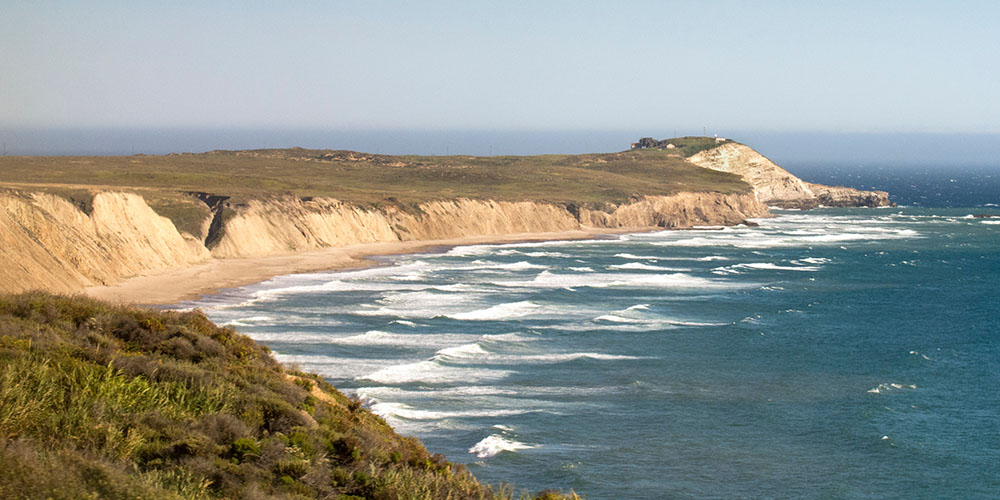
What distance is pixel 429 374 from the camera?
39.9m

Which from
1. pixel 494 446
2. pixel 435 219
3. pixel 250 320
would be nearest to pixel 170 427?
pixel 494 446

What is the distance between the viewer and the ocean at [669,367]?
96.4 ft

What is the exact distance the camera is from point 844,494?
27281mm

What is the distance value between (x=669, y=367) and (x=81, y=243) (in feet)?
131

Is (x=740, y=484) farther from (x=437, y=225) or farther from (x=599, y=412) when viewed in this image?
(x=437, y=225)

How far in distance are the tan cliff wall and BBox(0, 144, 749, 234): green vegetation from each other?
9.21ft

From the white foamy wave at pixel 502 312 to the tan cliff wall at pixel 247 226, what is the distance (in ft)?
74.2

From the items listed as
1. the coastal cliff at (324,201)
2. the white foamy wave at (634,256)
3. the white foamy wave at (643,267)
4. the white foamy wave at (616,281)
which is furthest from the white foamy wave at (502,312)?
the white foamy wave at (634,256)

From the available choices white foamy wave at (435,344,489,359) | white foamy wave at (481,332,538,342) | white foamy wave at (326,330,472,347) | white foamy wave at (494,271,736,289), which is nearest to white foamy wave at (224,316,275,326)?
white foamy wave at (326,330,472,347)

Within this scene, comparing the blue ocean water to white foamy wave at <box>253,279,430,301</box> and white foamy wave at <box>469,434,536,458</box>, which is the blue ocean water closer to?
white foamy wave at <box>469,434,536,458</box>

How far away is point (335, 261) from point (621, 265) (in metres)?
23.5

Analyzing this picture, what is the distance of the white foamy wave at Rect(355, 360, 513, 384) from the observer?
1527 inches

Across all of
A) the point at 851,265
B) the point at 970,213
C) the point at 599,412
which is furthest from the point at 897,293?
the point at 970,213

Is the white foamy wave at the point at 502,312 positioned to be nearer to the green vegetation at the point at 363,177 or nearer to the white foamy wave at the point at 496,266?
the white foamy wave at the point at 496,266
